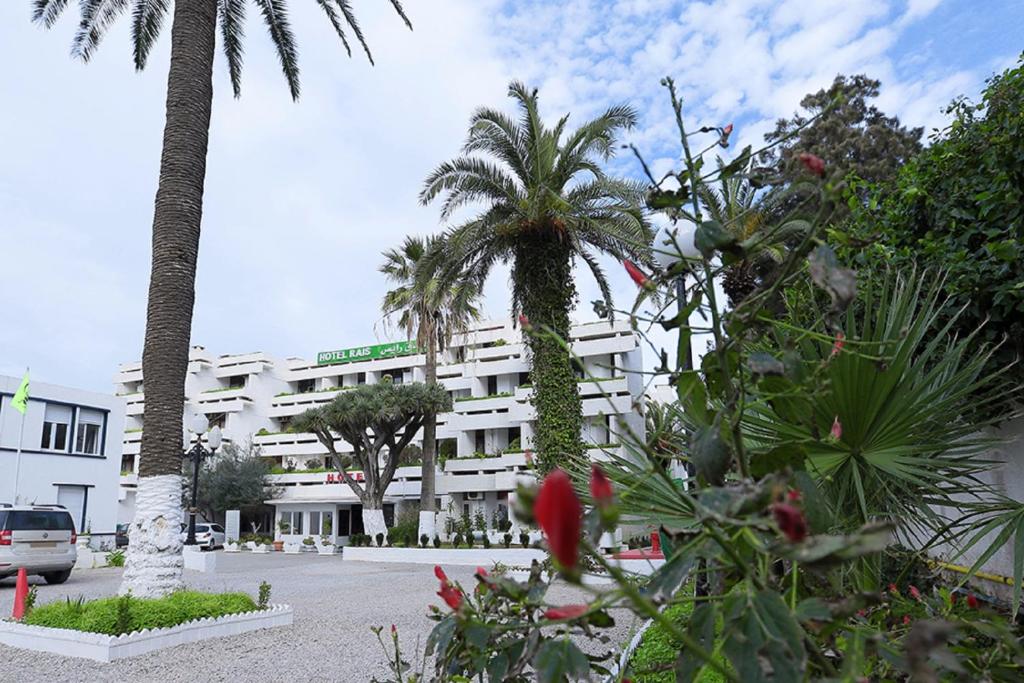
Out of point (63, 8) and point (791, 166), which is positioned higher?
point (63, 8)

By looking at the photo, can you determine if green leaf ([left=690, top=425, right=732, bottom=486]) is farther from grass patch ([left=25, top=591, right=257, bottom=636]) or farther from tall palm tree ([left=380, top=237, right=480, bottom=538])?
tall palm tree ([left=380, top=237, right=480, bottom=538])

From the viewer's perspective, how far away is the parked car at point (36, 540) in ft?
46.0

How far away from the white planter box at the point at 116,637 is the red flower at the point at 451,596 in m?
7.28

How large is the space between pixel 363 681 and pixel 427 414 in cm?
2241

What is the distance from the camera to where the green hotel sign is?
164 ft

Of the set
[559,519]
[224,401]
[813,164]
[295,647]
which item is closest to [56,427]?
[295,647]

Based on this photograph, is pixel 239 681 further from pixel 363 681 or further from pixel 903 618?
pixel 903 618

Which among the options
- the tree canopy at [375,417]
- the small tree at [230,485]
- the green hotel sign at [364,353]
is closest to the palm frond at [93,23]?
the tree canopy at [375,417]

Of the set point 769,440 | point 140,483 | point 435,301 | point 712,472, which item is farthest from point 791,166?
point 435,301

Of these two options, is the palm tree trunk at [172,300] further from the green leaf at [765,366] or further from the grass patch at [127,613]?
the green leaf at [765,366]

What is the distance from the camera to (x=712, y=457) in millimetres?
1068

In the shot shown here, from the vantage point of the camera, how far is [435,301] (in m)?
18.1

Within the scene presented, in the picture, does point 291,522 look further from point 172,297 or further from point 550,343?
point 172,297

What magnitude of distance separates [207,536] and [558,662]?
35.2 meters
